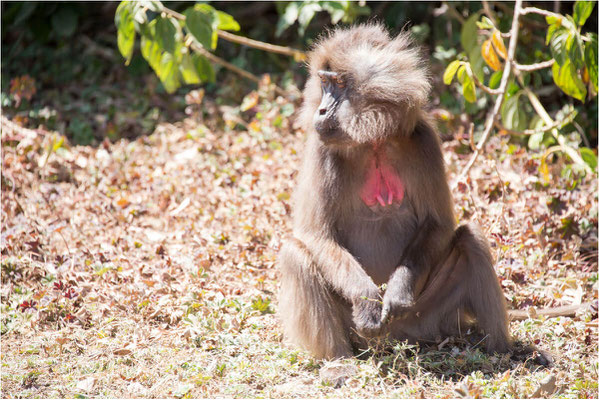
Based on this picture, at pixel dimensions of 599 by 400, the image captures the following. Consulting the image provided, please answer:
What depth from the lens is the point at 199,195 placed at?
7371mm

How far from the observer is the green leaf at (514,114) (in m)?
7.08

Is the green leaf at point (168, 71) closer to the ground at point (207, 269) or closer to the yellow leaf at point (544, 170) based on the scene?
the ground at point (207, 269)

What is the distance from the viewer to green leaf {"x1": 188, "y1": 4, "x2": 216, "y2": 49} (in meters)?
A: 6.94

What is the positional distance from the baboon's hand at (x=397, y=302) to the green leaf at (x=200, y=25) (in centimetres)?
331

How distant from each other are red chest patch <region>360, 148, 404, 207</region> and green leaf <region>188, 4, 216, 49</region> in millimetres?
2660

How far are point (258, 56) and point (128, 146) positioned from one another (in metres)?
2.52

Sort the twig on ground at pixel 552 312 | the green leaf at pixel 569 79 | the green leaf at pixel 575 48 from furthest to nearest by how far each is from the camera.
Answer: the green leaf at pixel 569 79 < the green leaf at pixel 575 48 < the twig on ground at pixel 552 312

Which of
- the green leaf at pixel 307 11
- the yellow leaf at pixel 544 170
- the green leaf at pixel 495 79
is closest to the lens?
the yellow leaf at pixel 544 170

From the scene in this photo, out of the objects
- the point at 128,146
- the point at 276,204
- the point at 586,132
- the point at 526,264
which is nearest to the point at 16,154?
the point at 128,146

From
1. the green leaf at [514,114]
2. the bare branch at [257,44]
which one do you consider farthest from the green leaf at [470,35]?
the bare branch at [257,44]

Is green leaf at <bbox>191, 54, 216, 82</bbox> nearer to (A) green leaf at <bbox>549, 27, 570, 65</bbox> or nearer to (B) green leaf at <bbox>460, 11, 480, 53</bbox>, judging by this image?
(B) green leaf at <bbox>460, 11, 480, 53</bbox>

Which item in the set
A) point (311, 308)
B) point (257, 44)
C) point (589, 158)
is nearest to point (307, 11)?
point (257, 44)

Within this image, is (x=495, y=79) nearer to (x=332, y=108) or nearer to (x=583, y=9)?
(x=583, y=9)

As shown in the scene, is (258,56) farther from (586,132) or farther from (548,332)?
(548,332)
